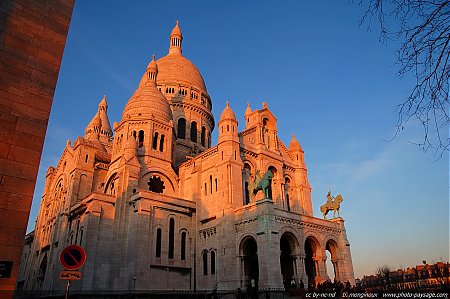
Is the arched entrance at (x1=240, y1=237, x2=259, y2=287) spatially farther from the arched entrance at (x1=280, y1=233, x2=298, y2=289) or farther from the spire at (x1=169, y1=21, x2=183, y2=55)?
the spire at (x1=169, y1=21, x2=183, y2=55)

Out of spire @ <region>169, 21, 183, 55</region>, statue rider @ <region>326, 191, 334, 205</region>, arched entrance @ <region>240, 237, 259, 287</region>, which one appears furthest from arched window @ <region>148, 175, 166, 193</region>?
spire @ <region>169, 21, 183, 55</region>

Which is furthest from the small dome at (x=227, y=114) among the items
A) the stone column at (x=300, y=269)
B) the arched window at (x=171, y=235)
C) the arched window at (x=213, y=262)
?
the stone column at (x=300, y=269)

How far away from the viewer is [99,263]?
29.4 metres

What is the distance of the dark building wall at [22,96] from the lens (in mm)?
8711

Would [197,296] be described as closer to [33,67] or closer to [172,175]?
[172,175]

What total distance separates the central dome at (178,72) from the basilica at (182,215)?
8.11 meters

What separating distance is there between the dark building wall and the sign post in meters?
1.19

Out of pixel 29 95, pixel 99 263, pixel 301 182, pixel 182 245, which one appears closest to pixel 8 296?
pixel 29 95

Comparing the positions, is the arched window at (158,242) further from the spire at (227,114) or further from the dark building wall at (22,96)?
the dark building wall at (22,96)

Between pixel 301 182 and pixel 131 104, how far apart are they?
22468 mm

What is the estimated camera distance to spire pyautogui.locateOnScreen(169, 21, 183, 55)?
60562 millimetres

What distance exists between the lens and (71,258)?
9.58 m

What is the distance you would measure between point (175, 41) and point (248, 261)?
45.1 m

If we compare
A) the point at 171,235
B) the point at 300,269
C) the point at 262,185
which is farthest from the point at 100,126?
the point at 300,269
